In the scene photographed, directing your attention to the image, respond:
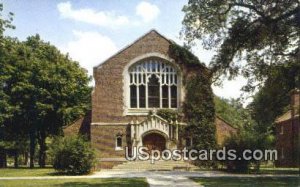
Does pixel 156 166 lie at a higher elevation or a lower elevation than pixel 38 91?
lower

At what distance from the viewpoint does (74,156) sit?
95.0 feet

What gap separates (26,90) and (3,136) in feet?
24.0

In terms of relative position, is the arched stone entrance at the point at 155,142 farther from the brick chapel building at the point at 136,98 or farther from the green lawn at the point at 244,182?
the green lawn at the point at 244,182

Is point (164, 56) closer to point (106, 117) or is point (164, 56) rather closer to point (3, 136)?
point (106, 117)

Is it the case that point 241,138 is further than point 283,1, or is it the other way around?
point 241,138

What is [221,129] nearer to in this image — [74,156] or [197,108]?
[197,108]

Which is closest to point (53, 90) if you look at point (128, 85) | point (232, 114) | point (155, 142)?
point (128, 85)

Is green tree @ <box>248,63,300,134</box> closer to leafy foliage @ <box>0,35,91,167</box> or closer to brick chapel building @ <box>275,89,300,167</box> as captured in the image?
brick chapel building @ <box>275,89,300,167</box>

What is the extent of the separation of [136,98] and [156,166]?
19.3 ft

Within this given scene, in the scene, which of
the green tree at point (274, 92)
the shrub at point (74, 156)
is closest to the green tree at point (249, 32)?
the green tree at point (274, 92)

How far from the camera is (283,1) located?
22484mm


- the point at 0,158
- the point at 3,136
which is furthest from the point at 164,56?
the point at 0,158

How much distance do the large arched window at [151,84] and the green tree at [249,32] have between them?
11.0 metres

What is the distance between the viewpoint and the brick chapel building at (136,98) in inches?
1414
